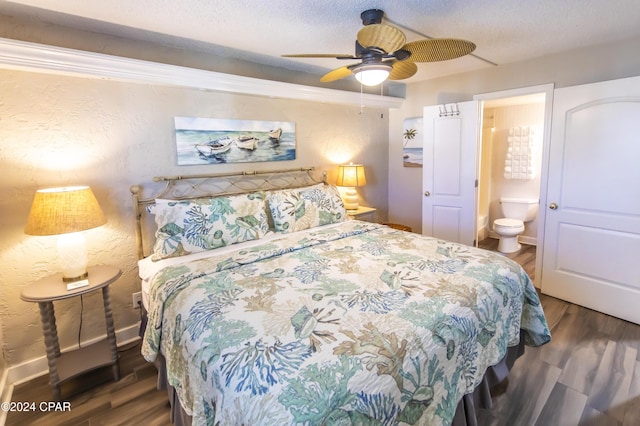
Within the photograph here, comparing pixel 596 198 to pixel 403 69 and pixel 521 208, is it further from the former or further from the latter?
pixel 403 69

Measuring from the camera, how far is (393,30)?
162 centimetres

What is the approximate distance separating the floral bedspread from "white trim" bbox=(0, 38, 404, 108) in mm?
1414

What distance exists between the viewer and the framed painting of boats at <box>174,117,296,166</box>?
2.66 m

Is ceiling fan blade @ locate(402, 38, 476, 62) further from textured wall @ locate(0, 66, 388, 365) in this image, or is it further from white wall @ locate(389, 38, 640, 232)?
white wall @ locate(389, 38, 640, 232)

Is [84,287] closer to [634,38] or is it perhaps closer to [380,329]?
[380,329]

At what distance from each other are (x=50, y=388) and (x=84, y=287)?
719 mm

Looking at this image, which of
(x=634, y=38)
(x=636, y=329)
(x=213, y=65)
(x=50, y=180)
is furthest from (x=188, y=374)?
(x=634, y=38)

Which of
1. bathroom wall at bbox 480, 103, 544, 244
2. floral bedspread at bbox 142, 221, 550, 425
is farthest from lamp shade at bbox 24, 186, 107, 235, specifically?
bathroom wall at bbox 480, 103, 544, 244

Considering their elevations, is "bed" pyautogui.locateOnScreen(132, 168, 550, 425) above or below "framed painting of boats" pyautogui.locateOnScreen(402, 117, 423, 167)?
below

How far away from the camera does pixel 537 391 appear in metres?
1.93

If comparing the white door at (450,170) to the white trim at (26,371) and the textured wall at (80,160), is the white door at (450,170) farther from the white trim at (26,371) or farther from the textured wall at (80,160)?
the white trim at (26,371)

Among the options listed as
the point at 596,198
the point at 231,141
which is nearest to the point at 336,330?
the point at 231,141

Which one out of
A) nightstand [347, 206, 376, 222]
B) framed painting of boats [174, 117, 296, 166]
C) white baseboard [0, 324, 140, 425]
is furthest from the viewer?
nightstand [347, 206, 376, 222]

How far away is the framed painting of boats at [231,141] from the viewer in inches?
105
